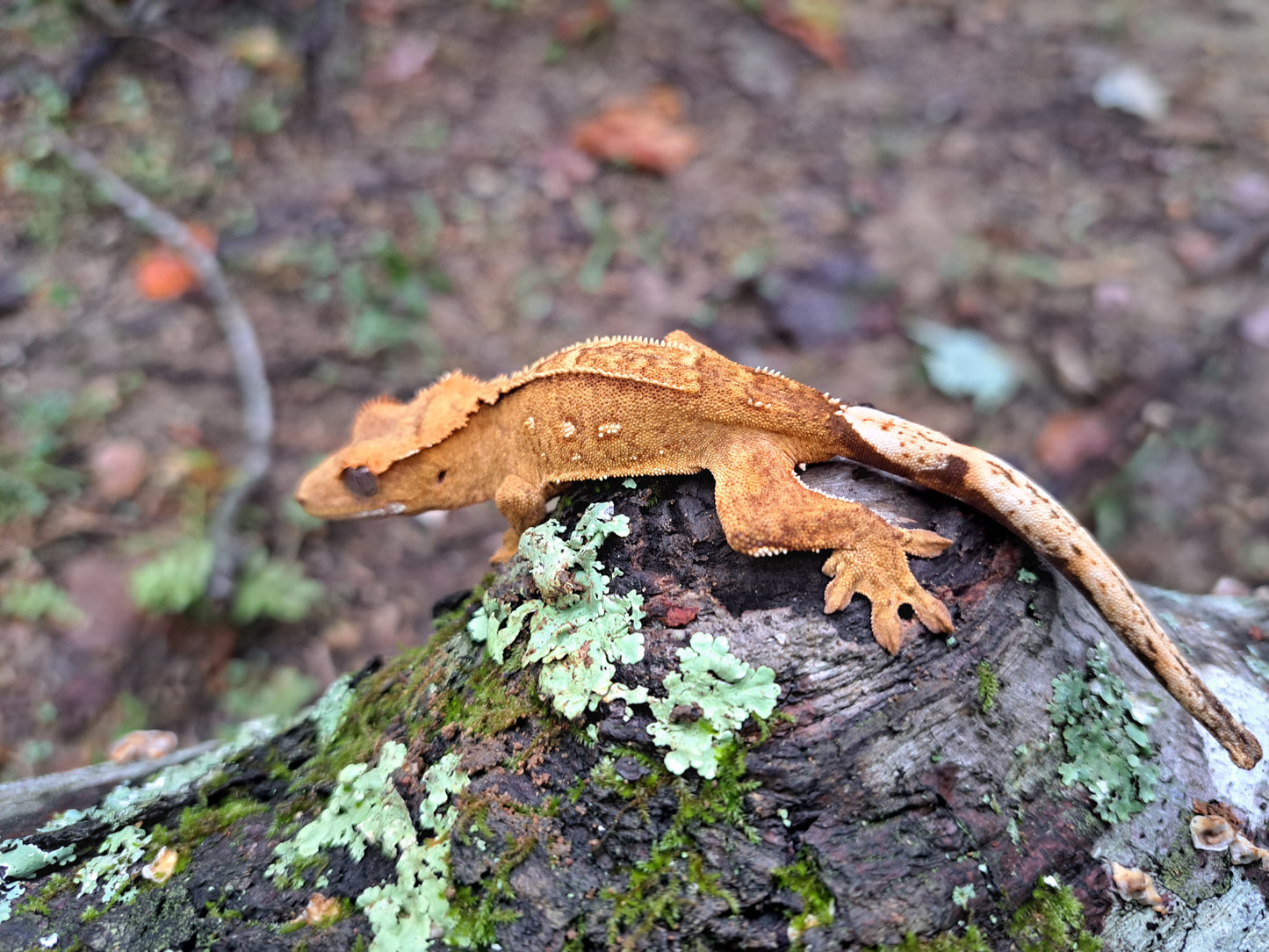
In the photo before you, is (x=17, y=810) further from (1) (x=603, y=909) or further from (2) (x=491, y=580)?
(1) (x=603, y=909)

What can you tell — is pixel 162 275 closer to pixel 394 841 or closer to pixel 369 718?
pixel 369 718

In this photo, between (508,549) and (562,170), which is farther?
(562,170)

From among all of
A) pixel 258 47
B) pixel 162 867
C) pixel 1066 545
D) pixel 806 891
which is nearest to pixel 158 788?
pixel 162 867

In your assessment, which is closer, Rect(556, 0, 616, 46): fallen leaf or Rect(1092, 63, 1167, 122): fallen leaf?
Rect(1092, 63, 1167, 122): fallen leaf

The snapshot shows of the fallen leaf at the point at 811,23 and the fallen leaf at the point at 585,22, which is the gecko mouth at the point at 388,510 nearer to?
the fallen leaf at the point at 585,22

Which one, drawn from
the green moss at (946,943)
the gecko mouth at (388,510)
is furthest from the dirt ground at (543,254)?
the green moss at (946,943)

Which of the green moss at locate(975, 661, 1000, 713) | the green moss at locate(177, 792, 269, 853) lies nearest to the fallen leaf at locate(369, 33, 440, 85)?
the green moss at locate(177, 792, 269, 853)

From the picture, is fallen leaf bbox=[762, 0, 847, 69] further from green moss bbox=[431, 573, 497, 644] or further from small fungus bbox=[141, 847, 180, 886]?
small fungus bbox=[141, 847, 180, 886]
